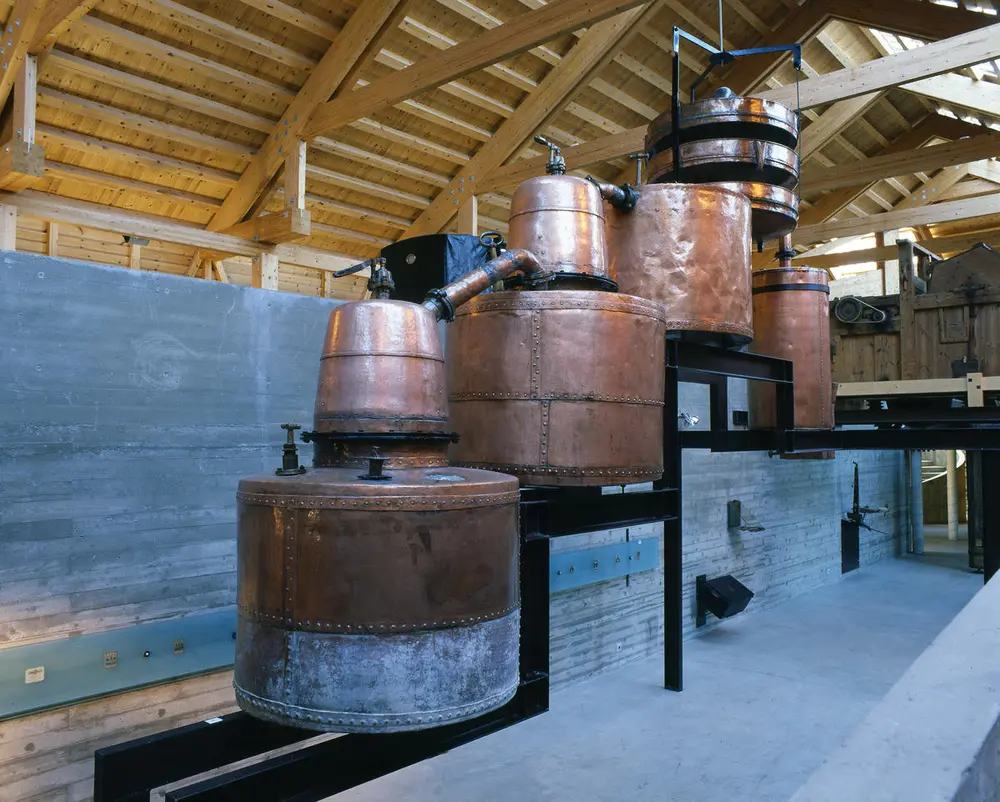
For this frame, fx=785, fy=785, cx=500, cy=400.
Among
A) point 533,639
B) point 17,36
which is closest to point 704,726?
point 533,639

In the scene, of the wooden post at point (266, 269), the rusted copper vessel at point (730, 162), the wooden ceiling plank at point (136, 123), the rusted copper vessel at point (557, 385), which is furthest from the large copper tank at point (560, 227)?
the wooden ceiling plank at point (136, 123)

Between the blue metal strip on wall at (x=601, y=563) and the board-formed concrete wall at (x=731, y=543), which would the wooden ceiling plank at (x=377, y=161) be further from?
the blue metal strip on wall at (x=601, y=563)

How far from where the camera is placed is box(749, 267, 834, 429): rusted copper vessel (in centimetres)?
669

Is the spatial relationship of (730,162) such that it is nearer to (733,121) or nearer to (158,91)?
(733,121)

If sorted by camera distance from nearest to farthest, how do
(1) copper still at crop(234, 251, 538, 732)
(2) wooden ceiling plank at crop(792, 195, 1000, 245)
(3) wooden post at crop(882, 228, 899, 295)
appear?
(1) copper still at crop(234, 251, 538, 732)
(2) wooden ceiling plank at crop(792, 195, 1000, 245)
(3) wooden post at crop(882, 228, 899, 295)

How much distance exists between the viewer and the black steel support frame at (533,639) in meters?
2.84

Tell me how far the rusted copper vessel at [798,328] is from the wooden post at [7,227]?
660 cm

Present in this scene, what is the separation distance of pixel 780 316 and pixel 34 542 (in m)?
5.65

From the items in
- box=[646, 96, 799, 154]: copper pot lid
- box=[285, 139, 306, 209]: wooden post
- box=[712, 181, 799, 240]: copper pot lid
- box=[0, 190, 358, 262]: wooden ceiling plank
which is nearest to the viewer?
box=[646, 96, 799, 154]: copper pot lid

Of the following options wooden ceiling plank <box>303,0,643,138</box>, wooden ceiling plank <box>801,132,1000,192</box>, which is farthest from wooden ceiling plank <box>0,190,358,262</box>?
wooden ceiling plank <box>801,132,1000,192</box>

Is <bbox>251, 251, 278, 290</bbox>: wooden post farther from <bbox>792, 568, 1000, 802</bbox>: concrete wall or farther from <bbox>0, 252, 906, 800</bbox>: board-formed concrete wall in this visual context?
<bbox>792, 568, 1000, 802</bbox>: concrete wall

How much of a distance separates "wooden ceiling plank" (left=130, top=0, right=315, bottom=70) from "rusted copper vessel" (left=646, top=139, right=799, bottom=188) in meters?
4.29

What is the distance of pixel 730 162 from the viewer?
563cm

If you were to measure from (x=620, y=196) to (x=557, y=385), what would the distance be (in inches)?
62.9
